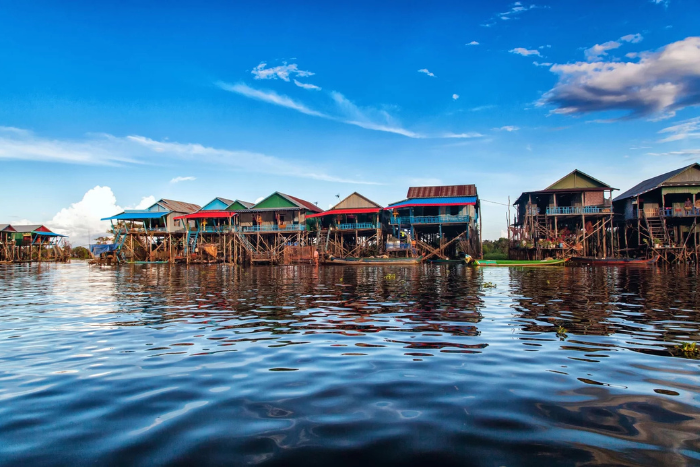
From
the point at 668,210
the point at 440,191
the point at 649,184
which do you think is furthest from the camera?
the point at 440,191

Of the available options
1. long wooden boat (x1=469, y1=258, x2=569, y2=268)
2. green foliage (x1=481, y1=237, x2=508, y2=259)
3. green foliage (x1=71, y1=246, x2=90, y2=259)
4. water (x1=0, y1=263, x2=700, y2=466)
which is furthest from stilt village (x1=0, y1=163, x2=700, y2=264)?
green foliage (x1=71, y1=246, x2=90, y2=259)

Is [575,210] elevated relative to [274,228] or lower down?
elevated

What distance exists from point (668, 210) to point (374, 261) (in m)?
26.7

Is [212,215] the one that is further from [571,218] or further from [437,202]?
[571,218]

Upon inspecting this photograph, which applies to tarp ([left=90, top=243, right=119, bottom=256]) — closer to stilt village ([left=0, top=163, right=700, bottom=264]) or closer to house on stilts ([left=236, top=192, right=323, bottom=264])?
stilt village ([left=0, top=163, right=700, bottom=264])

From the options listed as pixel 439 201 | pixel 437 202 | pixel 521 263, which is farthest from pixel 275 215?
pixel 521 263

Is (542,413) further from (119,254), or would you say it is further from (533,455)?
(119,254)

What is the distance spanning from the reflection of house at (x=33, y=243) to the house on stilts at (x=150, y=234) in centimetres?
1776

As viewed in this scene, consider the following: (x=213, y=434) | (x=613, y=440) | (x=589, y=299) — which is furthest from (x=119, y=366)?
(x=589, y=299)

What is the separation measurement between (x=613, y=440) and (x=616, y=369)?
7.90 ft

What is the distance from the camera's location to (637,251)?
4197cm

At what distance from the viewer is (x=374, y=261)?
39688 mm

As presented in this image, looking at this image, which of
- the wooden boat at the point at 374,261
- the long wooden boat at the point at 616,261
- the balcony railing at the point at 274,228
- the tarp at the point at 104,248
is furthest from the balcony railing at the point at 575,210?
the tarp at the point at 104,248

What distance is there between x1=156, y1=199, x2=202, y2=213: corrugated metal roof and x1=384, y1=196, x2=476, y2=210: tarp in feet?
91.0
